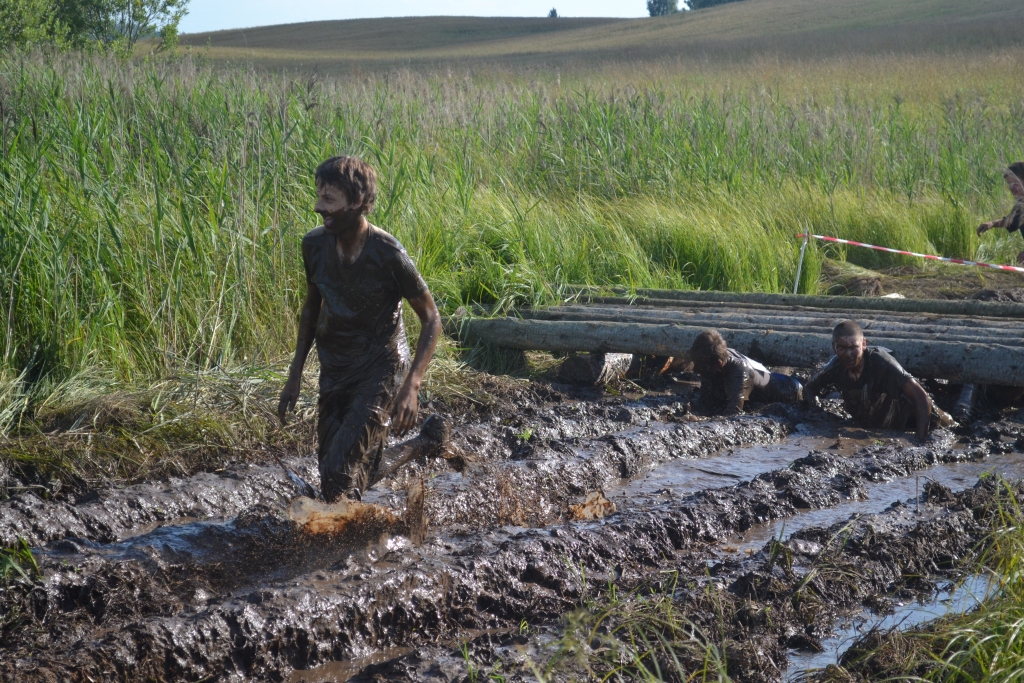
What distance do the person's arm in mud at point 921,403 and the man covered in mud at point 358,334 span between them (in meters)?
3.90

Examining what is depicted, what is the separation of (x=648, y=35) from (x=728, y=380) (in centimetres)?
5087

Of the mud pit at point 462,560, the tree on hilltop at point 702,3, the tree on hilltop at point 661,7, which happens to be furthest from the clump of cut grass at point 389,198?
the tree on hilltop at point 661,7

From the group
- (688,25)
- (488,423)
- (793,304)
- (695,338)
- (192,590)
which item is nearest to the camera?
(192,590)

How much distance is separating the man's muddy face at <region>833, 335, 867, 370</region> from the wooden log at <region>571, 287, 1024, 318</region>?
6.11 ft

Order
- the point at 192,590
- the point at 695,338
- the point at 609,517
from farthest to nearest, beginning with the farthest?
the point at 695,338 → the point at 609,517 → the point at 192,590

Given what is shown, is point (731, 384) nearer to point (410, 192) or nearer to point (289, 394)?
point (410, 192)

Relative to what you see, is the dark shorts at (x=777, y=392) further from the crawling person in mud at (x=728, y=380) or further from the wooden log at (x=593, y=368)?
the wooden log at (x=593, y=368)

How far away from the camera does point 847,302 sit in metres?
8.81

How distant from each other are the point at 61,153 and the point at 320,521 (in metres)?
3.96

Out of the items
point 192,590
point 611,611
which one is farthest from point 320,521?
point 611,611

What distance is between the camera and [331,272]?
163 inches

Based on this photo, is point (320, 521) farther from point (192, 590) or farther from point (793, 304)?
point (793, 304)

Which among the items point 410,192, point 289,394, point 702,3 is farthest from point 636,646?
point 702,3

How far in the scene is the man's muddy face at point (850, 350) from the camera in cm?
680
